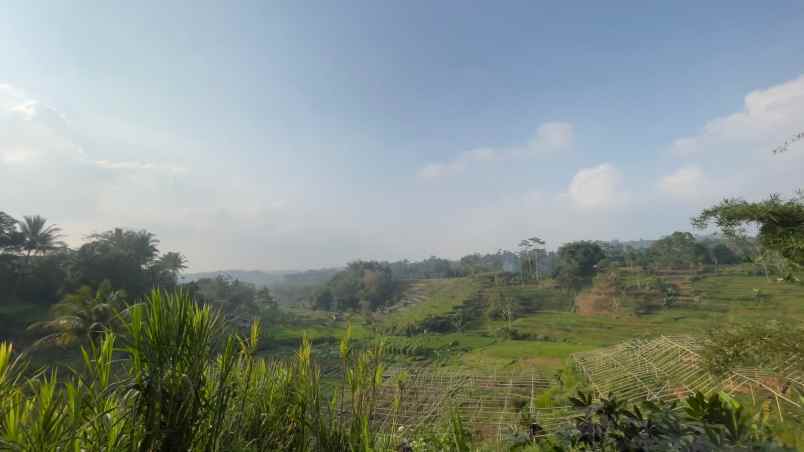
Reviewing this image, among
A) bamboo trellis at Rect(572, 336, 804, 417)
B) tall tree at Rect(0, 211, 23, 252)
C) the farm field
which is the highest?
tall tree at Rect(0, 211, 23, 252)

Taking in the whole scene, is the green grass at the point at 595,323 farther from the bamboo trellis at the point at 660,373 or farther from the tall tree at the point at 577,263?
the bamboo trellis at the point at 660,373

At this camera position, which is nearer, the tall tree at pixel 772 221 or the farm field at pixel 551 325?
the tall tree at pixel 772 221

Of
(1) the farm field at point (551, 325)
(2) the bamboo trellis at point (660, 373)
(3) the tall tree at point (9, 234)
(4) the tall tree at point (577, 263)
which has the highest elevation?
(3) the tall tree at point (9, 234)

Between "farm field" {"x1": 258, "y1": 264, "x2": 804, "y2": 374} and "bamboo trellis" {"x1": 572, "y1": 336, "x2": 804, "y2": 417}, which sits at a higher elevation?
"bamboo trellis" {"x1": 572, "y1": 336, "x2": 804, "y2": 417}

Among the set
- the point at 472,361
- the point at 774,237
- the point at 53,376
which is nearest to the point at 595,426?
the point at 53,376

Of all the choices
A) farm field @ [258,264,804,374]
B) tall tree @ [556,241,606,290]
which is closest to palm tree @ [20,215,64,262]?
farm field @ [258,264,804,374]

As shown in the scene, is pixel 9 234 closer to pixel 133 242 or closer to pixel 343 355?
pixel 133 242

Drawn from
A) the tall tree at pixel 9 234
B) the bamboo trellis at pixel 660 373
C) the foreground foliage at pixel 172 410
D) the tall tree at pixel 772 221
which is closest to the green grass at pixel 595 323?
the bamboo trellis at pixel 660 373

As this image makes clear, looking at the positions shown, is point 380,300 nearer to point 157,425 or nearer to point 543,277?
point 543,277

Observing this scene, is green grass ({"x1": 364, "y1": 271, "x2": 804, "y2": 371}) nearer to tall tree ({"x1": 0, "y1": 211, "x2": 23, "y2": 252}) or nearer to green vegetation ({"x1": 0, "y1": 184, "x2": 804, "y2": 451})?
green vegetation ({"x1": 0, "y1": 184, "x2": 804, "y2": 451})

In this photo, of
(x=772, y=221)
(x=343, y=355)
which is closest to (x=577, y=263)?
(x=772, y=221)

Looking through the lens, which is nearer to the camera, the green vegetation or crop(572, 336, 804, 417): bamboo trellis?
the green vegetation

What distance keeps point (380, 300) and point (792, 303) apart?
48.9 metres

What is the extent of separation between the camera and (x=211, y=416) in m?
1.69
